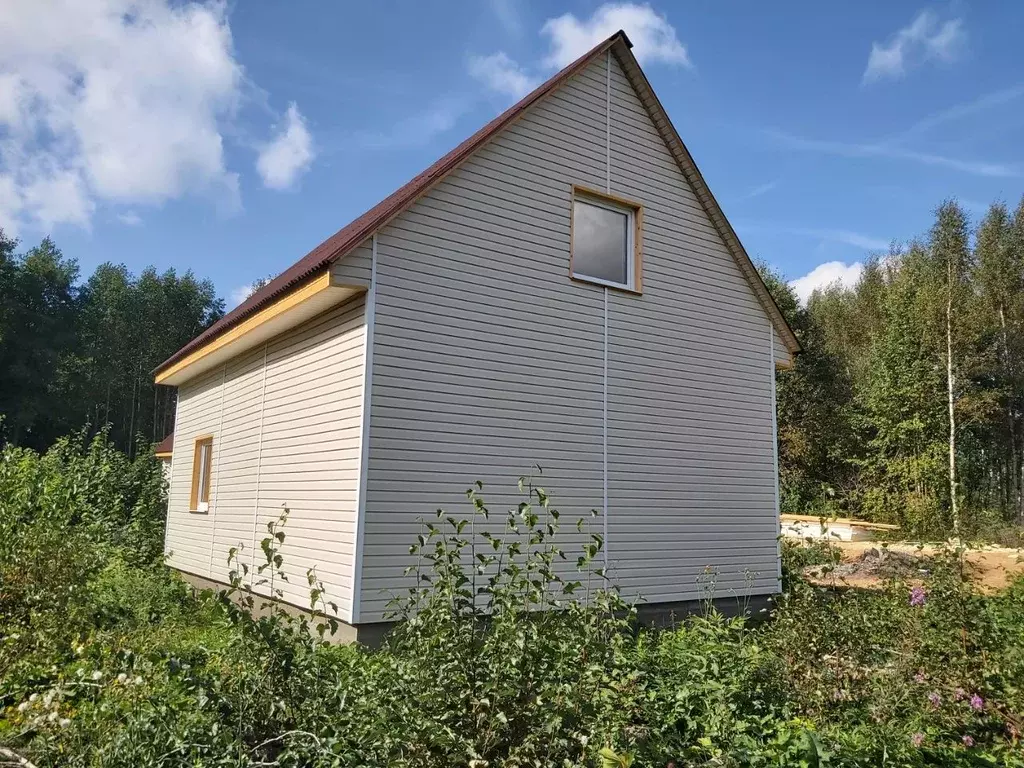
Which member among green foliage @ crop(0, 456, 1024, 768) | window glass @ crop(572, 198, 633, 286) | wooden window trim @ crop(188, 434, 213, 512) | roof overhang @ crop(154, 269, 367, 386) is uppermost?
window glass @ crop(572, 198, 633, 286)

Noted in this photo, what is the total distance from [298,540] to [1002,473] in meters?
30.8

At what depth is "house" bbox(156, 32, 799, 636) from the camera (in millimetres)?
7797

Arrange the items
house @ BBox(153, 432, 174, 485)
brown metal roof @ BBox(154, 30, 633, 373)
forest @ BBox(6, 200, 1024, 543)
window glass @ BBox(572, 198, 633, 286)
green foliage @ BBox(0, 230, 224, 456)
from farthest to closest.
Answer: green foliage @ BBox(0, 230, 224, 456), forest @ BBox(6, 200, 1024, 543), house @ BBox(153, 432, 174, 485), window glass @ BBox(572, 198, 633, 286), brown metal roof @ BBox(154, 30, 633, 373)

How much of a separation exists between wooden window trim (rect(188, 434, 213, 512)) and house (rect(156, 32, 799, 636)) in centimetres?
87

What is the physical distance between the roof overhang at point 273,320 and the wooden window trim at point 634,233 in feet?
9.96

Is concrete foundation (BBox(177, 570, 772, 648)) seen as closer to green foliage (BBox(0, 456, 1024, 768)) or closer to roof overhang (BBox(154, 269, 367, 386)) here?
green foliage (BBox(0, 456, 1024, 768))

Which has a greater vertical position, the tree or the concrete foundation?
the tree

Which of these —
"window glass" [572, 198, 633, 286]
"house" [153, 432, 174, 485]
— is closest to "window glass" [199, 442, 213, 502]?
"house" [153, 432, 174, 485]

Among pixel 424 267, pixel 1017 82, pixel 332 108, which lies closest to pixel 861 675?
pixel 424 267

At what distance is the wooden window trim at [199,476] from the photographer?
12828 millimetres

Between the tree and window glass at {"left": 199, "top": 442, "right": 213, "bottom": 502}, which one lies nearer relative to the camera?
window glass at {"left": 199, "top": 442, "right": 213, "bottom": 502}

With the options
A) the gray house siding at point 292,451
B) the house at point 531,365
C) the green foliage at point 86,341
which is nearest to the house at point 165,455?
the gray house siding at point 292,451

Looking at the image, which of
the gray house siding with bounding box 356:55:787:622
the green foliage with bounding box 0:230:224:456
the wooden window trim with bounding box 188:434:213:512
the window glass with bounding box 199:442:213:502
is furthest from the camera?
the green foliage with bounding box 0:230:224:456

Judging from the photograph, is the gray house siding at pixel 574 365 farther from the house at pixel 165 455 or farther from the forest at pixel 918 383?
the forest at pixel 918 383
